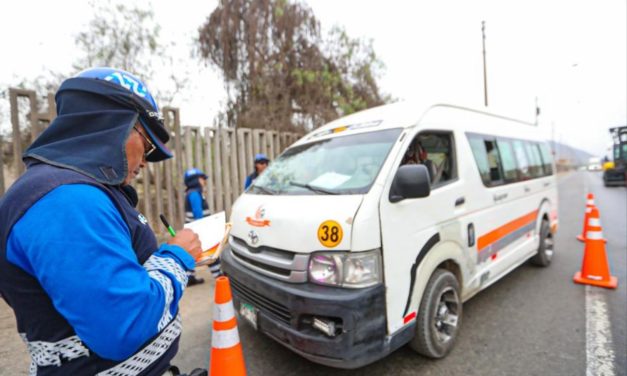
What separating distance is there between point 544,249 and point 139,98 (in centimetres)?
558

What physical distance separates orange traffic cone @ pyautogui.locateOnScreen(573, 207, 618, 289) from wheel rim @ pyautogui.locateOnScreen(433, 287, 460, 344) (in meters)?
2.63

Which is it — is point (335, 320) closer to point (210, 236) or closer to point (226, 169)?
point (210, 236)

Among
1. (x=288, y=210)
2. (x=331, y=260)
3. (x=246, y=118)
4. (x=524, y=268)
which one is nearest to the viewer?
(x=331, y=260)

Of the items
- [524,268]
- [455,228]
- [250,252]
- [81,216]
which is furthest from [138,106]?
[524,268]

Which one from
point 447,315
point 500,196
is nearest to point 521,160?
point 500,196

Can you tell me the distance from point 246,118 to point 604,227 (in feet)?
32.3

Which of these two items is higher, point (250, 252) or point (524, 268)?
point (250, 252)

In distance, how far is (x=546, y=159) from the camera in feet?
17.3

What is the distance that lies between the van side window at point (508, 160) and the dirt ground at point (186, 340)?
3.77 metres

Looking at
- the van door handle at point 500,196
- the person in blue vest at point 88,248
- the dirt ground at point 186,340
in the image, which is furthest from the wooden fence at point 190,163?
the van door handle at point 500,196

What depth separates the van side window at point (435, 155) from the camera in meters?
2.73

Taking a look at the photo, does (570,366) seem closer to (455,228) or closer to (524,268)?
(455,228)

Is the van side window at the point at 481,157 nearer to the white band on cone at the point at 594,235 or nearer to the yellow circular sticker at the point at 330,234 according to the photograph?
the yellow circular sticker at the point at 330,234

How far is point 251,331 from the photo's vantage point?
10.3 feet
